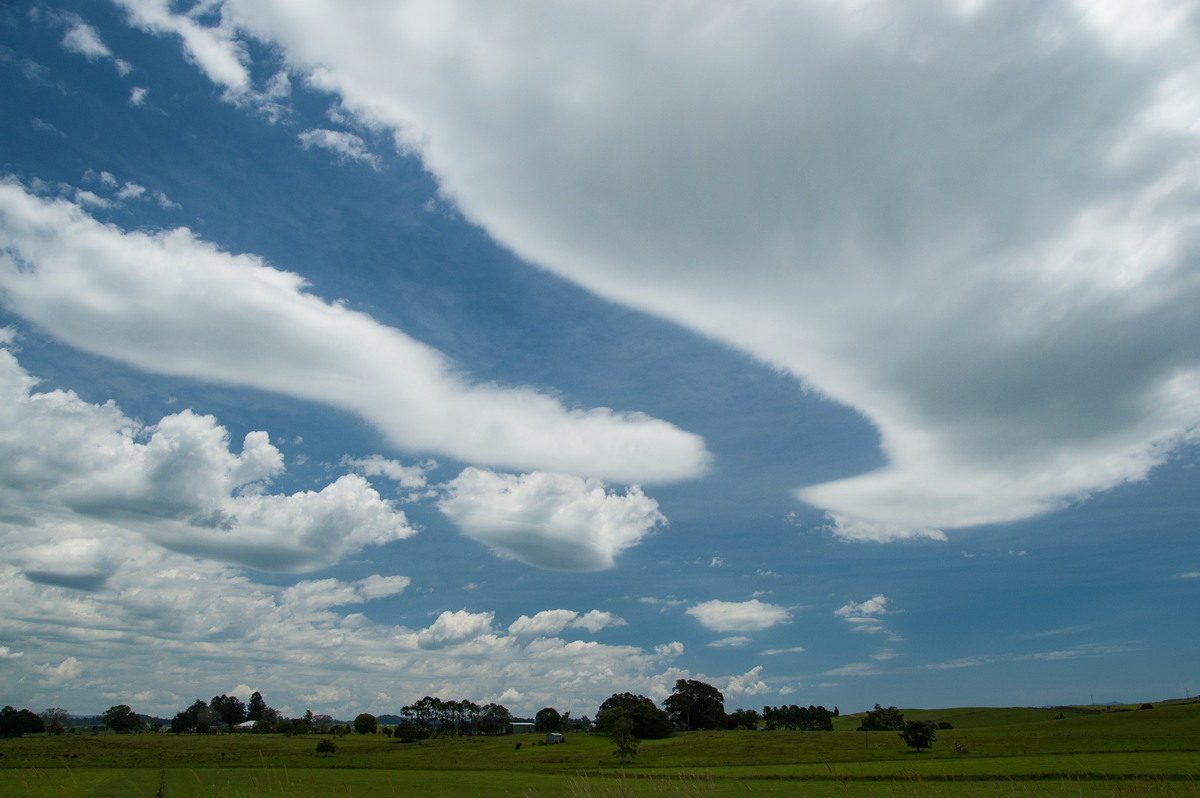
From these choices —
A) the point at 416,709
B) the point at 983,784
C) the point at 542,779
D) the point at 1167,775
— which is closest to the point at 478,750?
the point at 542,779

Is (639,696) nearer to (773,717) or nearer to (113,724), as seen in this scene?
(773,717)

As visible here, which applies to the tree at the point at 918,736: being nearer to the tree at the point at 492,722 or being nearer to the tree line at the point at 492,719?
the tree line at the point at 492,719

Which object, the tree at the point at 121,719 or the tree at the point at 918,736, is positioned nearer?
the tree at the point at 918,736

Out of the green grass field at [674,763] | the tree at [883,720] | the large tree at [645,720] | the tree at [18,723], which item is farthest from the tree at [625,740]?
the tree at [18,723]

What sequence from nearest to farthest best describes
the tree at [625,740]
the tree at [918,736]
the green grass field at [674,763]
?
the green grass field at [674,763] → the tree at [918,736] → the tree at [625,740]

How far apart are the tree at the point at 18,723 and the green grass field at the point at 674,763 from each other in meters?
58.0

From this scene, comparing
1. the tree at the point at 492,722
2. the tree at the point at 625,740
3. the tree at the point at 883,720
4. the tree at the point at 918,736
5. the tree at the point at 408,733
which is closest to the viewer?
the tree at the point at 918,736

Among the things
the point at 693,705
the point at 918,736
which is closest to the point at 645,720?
the point at 693,705

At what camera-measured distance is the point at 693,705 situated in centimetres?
17750

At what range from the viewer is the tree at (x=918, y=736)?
95.8m

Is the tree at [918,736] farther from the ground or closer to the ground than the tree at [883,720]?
farther from the ground

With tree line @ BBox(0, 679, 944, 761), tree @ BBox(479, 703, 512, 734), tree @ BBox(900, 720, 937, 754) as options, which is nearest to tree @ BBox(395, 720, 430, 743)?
tree line @ BBox(0, 679, 944, 761)

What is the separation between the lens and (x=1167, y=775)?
54.9 metres

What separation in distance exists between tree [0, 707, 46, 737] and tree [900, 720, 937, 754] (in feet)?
598
